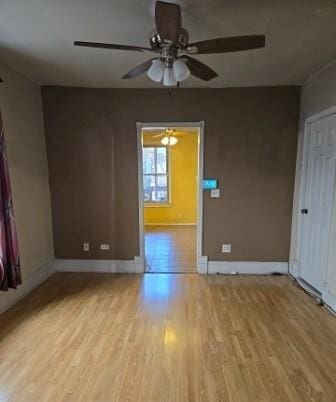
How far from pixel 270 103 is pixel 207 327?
2853mm

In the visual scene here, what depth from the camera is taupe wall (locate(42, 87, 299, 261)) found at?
348 cm

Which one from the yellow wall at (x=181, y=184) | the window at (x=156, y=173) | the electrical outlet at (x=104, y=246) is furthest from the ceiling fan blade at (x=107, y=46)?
the window at (x=156, y=173)

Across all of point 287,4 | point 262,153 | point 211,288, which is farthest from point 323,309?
point 287,4

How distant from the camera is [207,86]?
3.40 m

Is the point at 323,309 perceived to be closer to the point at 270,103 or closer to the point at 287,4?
the point at 270,103

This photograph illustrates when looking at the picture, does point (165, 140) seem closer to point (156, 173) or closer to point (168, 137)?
point (168, 137)

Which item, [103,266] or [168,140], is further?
[168,140]

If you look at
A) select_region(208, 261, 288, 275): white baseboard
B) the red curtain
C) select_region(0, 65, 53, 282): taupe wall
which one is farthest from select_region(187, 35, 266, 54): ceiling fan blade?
select_region(208, 261, 288, 275): white baseboard

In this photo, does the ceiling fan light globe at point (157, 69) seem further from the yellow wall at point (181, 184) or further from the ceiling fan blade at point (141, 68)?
the yellow wall at point (181, 184)

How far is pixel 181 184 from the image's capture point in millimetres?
6746

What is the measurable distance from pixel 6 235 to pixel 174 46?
7.61 feet

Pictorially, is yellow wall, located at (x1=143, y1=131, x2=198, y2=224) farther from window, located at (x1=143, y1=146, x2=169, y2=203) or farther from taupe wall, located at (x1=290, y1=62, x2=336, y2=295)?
taupe wall, located at (x1=290, y1=62, x2=336, y2=295)

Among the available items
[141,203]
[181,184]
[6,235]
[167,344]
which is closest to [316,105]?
[141,203]

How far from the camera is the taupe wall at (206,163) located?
3.48 metres
